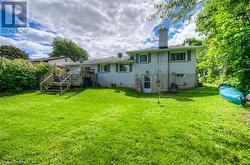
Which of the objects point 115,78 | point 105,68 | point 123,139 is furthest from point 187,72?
point 123,139

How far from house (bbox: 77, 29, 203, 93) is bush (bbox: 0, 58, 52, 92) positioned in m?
8.78

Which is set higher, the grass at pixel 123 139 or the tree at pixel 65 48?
the tree at pixel 65 48

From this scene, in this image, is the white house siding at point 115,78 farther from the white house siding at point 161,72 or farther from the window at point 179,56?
the window at point 179,56

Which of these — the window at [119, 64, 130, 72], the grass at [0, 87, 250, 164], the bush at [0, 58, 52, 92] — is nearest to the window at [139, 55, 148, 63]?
the window at [119, 64, 130, 72]

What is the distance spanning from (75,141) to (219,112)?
7128 mm

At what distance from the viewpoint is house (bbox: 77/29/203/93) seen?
18.3 m

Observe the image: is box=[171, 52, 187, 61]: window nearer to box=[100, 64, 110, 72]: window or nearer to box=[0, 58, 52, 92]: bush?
box=[100, 64, 110, 72]: window

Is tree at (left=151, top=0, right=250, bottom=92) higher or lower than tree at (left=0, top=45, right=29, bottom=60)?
lower

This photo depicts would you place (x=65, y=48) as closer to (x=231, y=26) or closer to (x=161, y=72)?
(x=161, y=72)

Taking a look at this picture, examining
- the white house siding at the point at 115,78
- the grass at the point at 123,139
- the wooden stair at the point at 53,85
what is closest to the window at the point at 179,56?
the white house siding at the point at 115,78

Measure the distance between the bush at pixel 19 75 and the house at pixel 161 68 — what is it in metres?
8.78

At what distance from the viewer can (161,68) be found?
1945 cm

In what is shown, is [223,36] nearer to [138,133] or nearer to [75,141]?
[138,133]

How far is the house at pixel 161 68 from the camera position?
1834 cm
